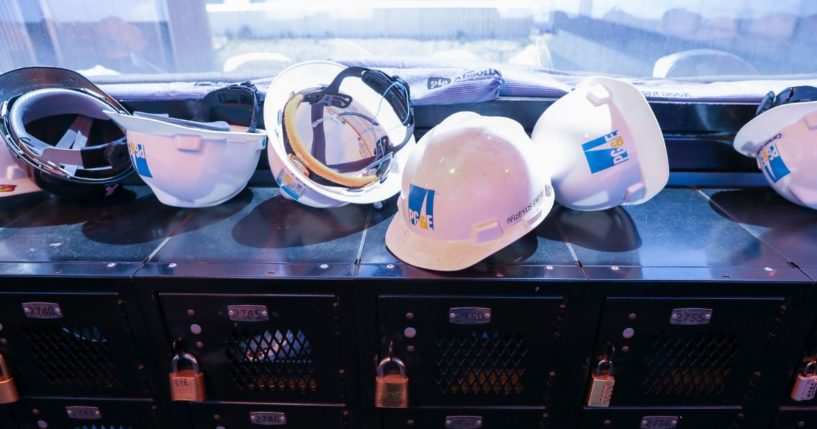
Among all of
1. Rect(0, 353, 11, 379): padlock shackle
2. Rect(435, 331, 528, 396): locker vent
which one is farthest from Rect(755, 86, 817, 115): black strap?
Rect(0, 353, 11, 379): padlock shackle

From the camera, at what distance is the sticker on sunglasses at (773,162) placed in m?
1.03

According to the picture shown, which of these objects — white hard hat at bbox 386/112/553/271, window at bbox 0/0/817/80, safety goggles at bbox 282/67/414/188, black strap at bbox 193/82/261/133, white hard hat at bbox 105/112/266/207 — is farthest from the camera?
window at bbox 0/0/817/80

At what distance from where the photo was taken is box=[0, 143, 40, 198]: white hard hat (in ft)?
3.54

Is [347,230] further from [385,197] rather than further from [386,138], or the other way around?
[386,138]

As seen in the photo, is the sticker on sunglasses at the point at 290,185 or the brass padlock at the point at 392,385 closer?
the brass padlock at the point at 392,385

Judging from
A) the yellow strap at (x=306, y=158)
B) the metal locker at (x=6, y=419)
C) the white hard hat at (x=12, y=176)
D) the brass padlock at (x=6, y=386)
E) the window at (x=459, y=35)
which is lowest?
the metal locker at (x=6, y=419)

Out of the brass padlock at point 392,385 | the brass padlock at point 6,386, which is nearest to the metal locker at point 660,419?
the brass padlock at point 392,385

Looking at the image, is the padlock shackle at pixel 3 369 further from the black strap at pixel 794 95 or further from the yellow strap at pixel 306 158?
the black strap at pixel 794 95

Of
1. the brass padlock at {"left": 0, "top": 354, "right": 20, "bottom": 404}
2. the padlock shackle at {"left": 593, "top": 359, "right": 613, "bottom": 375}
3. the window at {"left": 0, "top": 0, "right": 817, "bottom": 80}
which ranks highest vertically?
the window at {"left": 0, "top": 0, "right": 817, "bottom": 80}

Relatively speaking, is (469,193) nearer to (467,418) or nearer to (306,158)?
(306,158)

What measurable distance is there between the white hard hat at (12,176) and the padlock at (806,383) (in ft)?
5.75

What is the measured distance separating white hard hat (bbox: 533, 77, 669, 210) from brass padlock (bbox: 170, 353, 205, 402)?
2.73 feet

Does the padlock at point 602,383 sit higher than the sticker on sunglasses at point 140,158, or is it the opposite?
the sticker on sunglasses at point 140,158

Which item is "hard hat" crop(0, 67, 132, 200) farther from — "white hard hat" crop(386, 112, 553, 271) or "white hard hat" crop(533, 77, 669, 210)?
"white hard hat" crop(533, 77, 669, 210)
